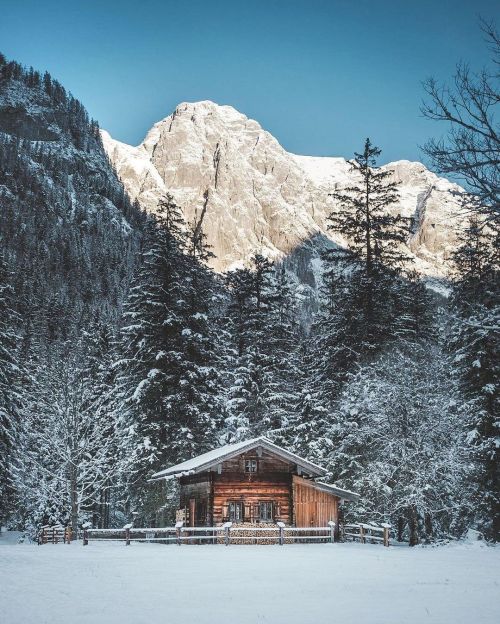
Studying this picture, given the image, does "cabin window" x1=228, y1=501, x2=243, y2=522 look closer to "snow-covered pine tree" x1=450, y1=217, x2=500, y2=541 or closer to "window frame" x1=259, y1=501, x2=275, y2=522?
"window frame" x1=259, y1=501, x2=275, y2=522

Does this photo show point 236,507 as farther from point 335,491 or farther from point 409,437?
point 409,437

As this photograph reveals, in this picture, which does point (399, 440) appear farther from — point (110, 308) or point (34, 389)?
point (110, 308)

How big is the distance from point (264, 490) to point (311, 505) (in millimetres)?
2681

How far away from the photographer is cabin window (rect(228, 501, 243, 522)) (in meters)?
31.4

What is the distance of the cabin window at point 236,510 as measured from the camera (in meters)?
31.4

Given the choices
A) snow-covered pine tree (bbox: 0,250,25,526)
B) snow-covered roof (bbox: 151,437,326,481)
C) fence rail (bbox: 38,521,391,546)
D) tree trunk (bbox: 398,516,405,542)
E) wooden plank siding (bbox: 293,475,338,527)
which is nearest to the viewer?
fence rail (bbox: 38,521,391,546)

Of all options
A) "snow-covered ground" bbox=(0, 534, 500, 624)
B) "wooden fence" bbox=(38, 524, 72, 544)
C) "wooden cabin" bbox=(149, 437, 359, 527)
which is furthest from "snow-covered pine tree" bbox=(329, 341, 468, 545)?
"wooden fence" bbox=(38, 524, 72, 544)

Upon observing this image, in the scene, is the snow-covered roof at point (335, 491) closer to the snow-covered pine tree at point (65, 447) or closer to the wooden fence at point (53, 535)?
the snow-covered pine tree at point (65, 447)

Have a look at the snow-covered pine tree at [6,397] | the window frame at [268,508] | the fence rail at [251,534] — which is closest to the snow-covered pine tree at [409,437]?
the fence rail at [251,534]

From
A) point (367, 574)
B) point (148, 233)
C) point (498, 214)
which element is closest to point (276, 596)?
point (367, 574)

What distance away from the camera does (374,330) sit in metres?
32.1

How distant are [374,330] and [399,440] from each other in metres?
5.89

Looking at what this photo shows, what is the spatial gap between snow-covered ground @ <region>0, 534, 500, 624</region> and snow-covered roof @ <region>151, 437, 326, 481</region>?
8.79m

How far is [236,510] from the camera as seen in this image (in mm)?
31625
